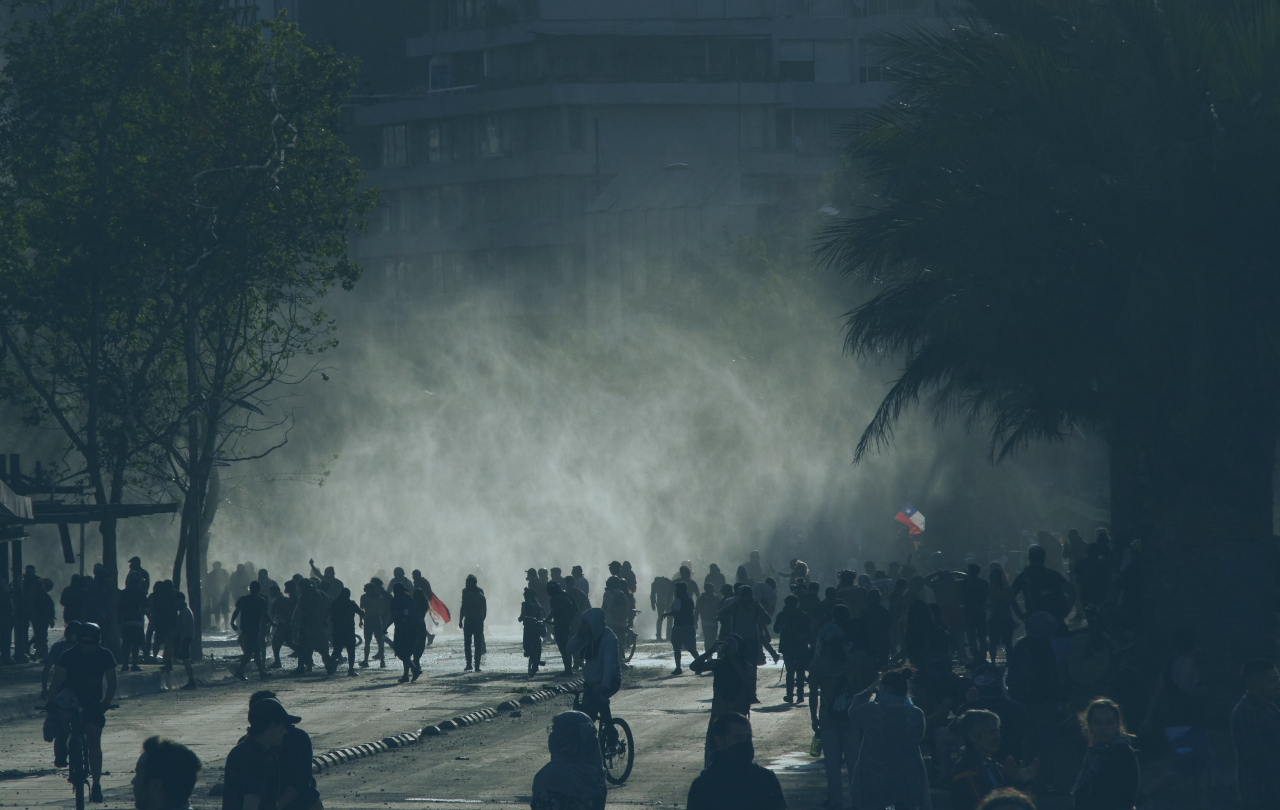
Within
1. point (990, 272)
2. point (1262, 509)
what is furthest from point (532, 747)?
point (1262, 509)

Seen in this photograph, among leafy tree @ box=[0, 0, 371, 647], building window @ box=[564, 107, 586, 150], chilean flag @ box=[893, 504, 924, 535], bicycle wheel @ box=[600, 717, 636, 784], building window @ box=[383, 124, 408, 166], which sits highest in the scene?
building window @ box=[383, 124, 408, 166]

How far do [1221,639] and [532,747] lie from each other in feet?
23.0

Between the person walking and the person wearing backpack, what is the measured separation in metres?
3.25

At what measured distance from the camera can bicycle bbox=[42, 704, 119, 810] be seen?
44.8ft

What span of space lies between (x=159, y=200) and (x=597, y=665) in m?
19.9

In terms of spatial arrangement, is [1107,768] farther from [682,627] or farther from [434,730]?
[682,627]

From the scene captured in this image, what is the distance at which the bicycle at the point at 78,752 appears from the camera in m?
13.6

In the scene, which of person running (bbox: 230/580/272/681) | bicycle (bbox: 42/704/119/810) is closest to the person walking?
bicycle (bbox: 42/704/119/810)

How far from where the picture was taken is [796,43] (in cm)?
9150

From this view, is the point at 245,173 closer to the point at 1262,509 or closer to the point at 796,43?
the point at 1262,509

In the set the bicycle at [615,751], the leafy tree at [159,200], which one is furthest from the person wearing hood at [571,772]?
the leafy tree at [159,200]

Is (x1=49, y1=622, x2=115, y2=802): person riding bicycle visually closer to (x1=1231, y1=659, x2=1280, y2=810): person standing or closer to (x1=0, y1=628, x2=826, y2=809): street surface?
(x1=0, y1=628, x2=826, y2=809): street surface

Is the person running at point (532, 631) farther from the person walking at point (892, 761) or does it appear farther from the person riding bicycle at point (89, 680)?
the person walking at point (892, 761)

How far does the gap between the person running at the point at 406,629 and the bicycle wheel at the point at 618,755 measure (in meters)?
10.6
